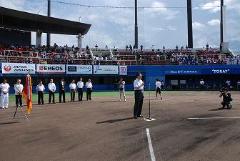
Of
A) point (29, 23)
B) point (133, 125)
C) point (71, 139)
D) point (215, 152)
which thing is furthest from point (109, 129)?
point (29, 23)

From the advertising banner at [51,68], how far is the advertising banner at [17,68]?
108 cm

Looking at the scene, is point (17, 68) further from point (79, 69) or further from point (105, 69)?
point (105, 69)

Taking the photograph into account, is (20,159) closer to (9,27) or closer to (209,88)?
(9,27)

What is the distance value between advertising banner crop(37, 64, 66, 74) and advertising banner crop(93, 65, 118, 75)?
431 centimetres

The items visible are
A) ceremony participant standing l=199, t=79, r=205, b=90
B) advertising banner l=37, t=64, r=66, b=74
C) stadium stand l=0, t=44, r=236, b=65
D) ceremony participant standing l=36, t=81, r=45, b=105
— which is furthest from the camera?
ceremony participant standing l=199, t=79, r=205, b=90

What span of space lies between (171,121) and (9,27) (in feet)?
119

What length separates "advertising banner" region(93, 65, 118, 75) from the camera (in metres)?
52.6

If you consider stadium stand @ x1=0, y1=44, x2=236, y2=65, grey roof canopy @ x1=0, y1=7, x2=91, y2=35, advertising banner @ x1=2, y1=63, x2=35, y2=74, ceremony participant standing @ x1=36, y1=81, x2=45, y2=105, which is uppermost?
grey roof canopy @ x1=0, y1=7, x2=91, y2=35

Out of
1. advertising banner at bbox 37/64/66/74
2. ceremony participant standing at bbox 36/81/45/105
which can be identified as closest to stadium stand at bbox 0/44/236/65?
advertising banner at bbox 37/64/66/74

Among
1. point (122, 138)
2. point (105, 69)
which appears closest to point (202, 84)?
point (105, 69)

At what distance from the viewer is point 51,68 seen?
48.3 m

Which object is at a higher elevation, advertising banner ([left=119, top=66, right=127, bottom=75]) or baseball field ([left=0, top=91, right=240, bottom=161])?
advertising banner ([left=119, top=66, right=127, bottom=75])

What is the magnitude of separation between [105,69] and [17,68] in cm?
1190

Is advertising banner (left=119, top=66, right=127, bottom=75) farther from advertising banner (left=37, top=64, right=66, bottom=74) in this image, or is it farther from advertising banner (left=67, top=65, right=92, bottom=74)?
advertising banner (left=37, top=64, right=66, bottom=74)
